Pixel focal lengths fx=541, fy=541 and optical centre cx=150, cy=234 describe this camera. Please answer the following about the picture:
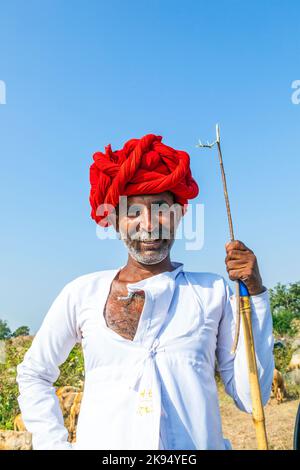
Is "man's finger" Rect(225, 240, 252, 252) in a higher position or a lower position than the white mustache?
lower

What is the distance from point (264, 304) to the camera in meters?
2.18

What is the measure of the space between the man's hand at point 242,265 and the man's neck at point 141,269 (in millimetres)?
421

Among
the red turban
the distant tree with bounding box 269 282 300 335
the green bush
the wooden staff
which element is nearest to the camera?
the wooden staff

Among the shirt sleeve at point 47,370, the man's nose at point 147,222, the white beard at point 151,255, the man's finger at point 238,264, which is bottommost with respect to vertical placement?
the shirt sleeve at point 47,370

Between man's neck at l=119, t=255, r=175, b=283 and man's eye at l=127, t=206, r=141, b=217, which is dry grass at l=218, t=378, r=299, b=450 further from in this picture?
man's eye at l=127, t=206, r=141, b=217

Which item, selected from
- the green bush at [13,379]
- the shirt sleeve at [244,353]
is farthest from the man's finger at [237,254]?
the green bush at [13,379]

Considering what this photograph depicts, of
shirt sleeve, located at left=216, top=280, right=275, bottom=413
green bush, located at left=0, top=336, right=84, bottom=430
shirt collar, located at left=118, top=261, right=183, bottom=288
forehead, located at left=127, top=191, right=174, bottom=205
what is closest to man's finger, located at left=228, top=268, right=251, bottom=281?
shirt sleeve, located at left=216, top=280, right=275, bottom=413

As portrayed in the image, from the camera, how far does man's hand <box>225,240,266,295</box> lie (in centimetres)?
212

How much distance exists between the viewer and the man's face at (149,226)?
7.86 feet

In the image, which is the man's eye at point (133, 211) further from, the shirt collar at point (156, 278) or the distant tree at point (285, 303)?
the distant tree at point (285, 303)

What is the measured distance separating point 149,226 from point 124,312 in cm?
39

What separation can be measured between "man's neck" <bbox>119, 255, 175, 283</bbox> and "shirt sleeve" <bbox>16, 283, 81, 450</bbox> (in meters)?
0.28

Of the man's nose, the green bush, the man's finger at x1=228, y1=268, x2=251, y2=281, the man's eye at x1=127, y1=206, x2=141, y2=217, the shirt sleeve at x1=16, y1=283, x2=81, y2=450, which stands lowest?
the green bush

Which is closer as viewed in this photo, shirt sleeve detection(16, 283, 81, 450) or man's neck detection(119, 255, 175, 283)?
shirt sleeve detection(16, 283, 81, 450)
